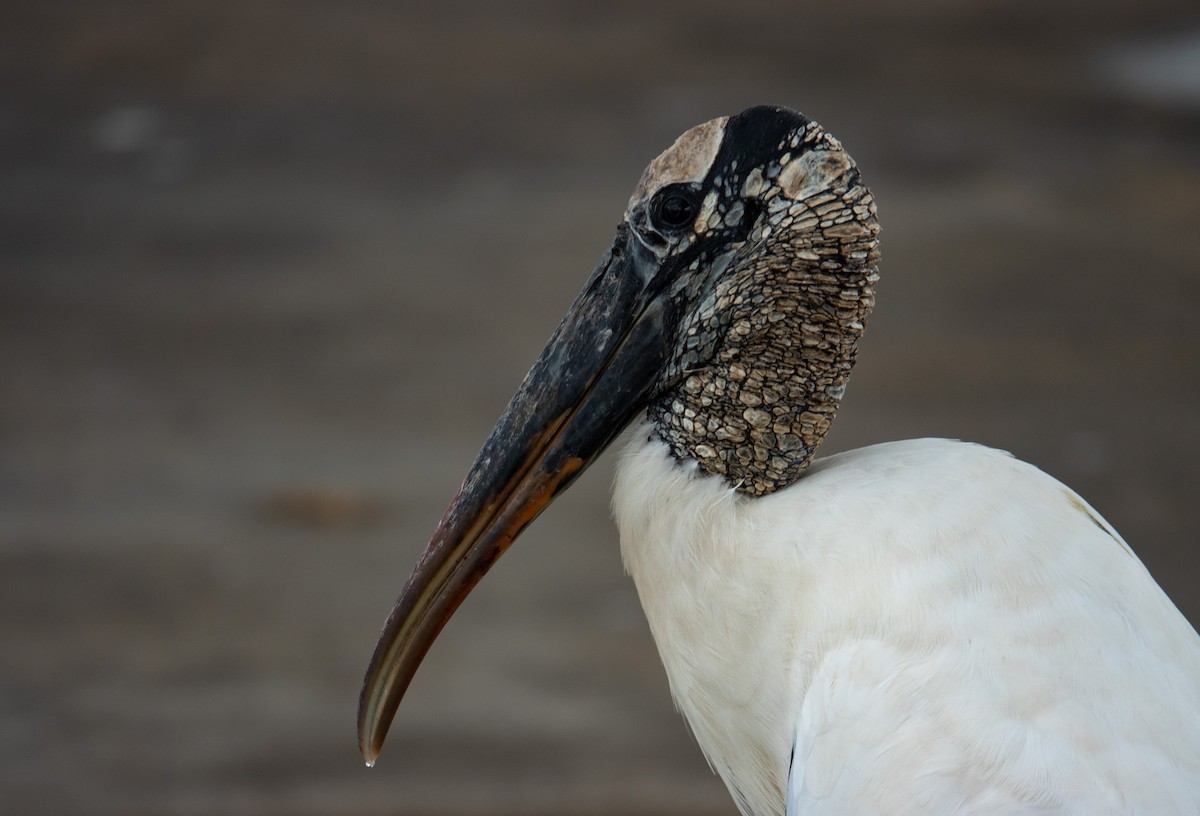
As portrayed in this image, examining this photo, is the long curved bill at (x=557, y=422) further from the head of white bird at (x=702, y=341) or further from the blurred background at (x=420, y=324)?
the blurred background at (x=420, y=324)

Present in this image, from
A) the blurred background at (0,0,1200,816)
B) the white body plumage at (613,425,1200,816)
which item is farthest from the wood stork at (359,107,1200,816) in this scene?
the blurred background at (0,0,1200,816)

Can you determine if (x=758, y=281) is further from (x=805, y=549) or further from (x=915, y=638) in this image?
(x=915, y=638)

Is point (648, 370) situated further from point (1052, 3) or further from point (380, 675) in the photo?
point (1052, 3)

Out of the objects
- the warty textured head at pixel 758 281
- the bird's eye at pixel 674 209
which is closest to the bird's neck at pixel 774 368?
the warty textured head at pixel 758 281

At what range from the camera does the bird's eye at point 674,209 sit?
7.06 feet

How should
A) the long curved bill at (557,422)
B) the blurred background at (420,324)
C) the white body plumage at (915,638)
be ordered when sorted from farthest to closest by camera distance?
the blurred background at (420,324) → the long curved bill at (557,422) → the white body plumage at (915,638)

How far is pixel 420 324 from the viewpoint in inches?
266

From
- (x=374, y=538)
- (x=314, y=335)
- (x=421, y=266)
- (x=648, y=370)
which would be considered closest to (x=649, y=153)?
(x=421, y=266)

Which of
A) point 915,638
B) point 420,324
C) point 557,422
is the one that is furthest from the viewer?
point 420,324

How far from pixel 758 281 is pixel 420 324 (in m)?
4.77

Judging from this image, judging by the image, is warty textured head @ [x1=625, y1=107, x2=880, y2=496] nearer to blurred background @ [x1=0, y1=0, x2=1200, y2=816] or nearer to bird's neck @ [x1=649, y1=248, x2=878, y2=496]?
bird's neck @ [x1=649, y1=248, x2=878, y2=496]

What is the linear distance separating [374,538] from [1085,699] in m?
3.88

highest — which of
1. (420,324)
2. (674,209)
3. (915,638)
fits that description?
(420,324)

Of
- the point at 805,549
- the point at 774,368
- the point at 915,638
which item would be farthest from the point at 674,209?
the point at 915,638
